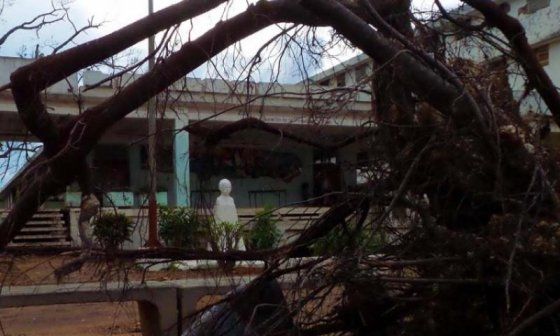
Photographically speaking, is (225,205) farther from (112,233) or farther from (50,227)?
(112,233)

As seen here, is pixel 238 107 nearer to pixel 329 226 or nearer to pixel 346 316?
pixel 329 226

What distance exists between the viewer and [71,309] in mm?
11852

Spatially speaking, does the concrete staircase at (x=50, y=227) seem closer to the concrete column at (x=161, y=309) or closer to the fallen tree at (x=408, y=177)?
the concrete column at (x=161, y=309)

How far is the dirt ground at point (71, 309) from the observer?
17.4 feet

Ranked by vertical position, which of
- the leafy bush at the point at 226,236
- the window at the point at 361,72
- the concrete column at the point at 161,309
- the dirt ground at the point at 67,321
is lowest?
the dirt ground at the point at 67,321

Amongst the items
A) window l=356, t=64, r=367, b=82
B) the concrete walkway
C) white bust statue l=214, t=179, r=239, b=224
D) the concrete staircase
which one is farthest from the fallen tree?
the concrete staircase

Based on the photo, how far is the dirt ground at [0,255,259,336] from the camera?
209 inches

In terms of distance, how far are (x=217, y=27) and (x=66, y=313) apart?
7610 millimetres

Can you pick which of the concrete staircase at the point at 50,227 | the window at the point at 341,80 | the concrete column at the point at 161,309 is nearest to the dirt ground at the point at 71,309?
the concrete column at the point at 161,309

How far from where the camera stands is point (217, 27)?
514 centimetres

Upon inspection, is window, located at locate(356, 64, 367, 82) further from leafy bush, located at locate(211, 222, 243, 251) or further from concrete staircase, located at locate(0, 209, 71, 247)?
concrete staircase, located at locate(0, 209, 71, 247)


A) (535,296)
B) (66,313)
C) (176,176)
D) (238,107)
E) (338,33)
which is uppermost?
(338,33)

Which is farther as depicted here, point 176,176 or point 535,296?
point 176,176

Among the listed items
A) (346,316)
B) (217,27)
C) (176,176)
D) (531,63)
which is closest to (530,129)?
(531,63)
